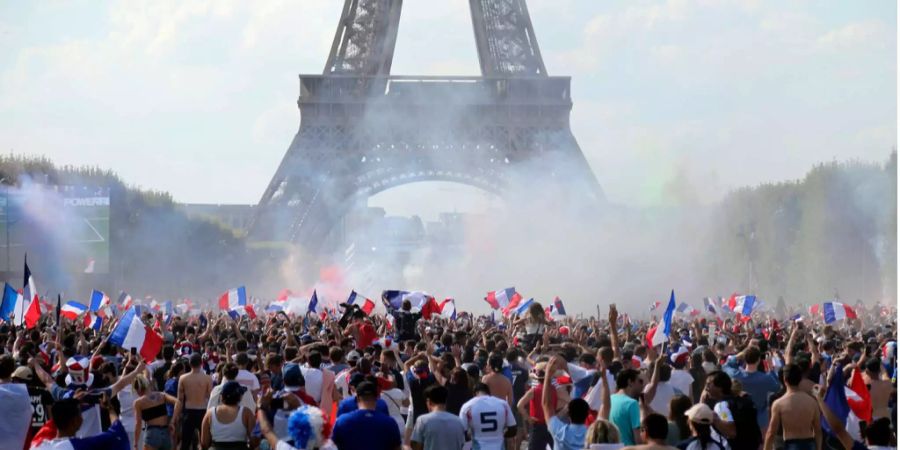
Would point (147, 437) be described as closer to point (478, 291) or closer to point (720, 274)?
point (720, 274)

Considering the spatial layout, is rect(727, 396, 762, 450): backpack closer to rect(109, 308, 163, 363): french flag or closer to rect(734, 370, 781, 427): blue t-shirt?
rect(734, 370, 781, 427): blue t-shirt

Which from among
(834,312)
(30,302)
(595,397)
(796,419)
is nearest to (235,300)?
(30,302)

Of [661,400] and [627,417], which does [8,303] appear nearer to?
[661,400]

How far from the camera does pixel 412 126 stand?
64.6 m

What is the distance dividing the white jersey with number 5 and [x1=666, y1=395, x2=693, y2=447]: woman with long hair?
1.31m

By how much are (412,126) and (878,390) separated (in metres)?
53.8

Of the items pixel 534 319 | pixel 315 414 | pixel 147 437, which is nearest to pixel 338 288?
pixel 534 319

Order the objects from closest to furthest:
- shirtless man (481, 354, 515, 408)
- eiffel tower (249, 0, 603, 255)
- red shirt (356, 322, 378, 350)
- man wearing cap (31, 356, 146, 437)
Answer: man wearing cap (31, 356, 146, 437)
shirtless man (481, 354, 515, 408)
red shirt (356, 322, 378, 350)
eiffel tower (249, 0, 603, 255)

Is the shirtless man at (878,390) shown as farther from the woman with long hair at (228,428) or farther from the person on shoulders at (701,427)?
the woman with long hair at (228,428)

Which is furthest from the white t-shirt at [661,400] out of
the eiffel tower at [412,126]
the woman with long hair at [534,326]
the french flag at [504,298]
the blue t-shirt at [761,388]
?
the eiffel tower at [412,126]

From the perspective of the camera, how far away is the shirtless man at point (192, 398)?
11.9m

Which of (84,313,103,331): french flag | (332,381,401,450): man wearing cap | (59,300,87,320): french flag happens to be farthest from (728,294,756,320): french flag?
(332,381,401,450): man wearing cap

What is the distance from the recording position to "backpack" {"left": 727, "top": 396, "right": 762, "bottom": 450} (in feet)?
29.8

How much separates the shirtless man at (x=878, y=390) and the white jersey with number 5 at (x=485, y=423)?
324 centimetres
